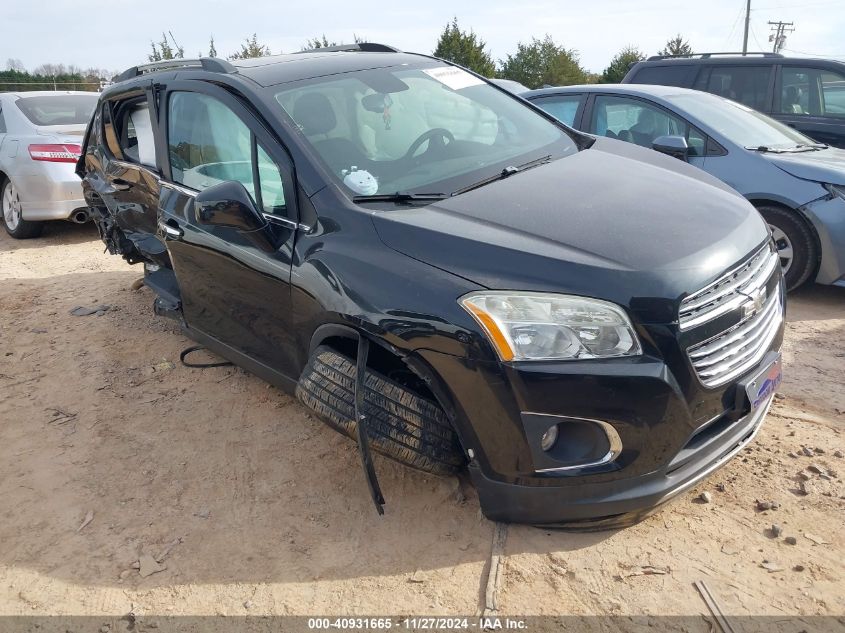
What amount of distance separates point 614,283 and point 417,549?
1.24 metres

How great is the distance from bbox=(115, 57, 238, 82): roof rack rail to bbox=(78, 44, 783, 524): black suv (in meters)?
0.02

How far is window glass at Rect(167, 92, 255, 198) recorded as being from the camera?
3350 mm

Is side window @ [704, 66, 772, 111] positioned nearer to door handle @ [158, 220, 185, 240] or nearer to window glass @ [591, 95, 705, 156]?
window glass @ [591, 95, 705, 156]

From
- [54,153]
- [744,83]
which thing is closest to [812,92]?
[744,83]

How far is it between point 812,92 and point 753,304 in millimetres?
6059

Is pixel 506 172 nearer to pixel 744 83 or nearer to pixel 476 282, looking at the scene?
pixel 476 282

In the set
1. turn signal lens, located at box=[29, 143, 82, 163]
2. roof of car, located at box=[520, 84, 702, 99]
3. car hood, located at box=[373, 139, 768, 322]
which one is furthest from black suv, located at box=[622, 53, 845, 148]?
turn signal lens, located at box=[29, 143, 82, 163]

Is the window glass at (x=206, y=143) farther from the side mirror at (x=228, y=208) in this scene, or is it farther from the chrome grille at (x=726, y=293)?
the chrome grille at (x=726, y=293)

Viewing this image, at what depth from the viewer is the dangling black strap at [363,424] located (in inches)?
103

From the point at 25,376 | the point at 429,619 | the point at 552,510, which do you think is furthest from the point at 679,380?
the point at 25,376

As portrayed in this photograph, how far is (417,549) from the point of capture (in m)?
2.66

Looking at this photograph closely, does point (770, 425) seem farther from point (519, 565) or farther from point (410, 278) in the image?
point (410, 278)

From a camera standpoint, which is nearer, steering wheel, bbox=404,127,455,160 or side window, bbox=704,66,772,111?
steering wheel, bbox=404,127,455,160

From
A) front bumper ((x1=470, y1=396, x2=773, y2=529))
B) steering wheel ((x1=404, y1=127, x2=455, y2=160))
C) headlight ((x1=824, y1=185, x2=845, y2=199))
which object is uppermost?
steering wheel ((x1=404, y1=127, x2=455, y2=160))
